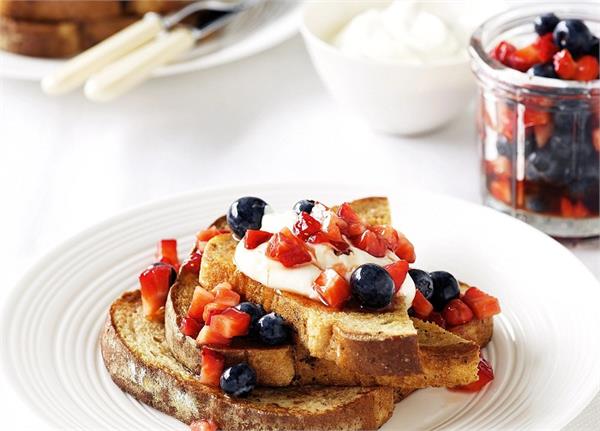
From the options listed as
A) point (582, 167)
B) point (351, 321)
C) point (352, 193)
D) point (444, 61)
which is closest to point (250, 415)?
point (351, 321)

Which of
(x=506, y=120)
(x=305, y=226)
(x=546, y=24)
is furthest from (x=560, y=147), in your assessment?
(x=305, y=226)

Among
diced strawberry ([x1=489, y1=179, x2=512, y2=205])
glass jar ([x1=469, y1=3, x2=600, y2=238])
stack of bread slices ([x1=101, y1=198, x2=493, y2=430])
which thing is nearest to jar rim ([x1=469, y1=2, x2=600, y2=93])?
glass jar ([x1=469, y1=3, x2=600, y2=238])

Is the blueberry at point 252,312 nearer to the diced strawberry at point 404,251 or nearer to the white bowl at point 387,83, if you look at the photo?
the diced strawberry at point 404,251

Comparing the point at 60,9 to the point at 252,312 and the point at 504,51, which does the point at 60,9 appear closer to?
the point at 504,51

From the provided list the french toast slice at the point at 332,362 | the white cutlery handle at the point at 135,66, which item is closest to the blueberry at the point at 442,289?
the french toast slice at the point at 332,362

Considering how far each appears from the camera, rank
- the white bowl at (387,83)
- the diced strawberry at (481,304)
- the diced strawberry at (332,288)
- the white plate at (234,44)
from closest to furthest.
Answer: the diced strawberry at (332,288) → the diced strawberry at (481,304) → the white bowl at (387,83) → the white plate at (234,44)

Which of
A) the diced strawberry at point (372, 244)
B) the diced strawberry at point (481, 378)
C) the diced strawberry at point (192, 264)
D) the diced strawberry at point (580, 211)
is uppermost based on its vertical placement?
the diced strawberry at point (372, 244)

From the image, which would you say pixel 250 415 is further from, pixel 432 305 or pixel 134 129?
pixel 134 129
